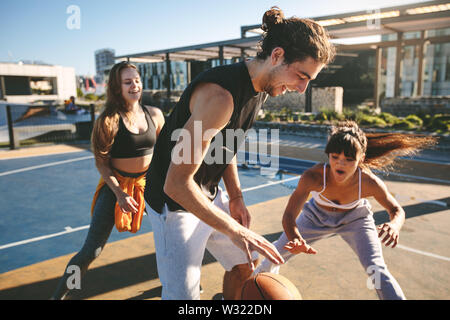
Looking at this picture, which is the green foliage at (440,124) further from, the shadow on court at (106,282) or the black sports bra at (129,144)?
the black sports bra at (129,144)

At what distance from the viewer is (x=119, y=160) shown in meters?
3.65

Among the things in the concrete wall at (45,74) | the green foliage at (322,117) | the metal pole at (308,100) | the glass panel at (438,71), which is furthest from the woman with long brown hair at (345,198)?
the concrete wall at (45,74)

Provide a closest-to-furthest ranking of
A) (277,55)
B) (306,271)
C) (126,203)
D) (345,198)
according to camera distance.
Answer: (277,55) → (126,203) → (345,198) → (306,271)

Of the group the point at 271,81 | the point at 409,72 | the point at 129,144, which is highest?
the point at 409,72

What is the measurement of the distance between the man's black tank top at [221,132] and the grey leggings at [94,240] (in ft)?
3.55

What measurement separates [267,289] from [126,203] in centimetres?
154

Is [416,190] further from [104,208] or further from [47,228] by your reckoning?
[47,228]

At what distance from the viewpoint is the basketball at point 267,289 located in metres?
2.58

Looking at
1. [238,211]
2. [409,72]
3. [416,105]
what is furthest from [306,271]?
[409,72]

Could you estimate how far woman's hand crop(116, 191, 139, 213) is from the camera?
326cm

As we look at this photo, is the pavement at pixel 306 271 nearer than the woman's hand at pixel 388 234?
No

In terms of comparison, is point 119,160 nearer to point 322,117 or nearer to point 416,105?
point 322,117
